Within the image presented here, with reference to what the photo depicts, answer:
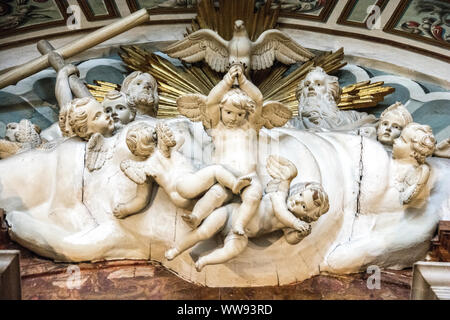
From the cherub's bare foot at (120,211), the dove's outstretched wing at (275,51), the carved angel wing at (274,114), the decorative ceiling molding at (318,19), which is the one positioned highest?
the decorative ceiling molding at (318,19)

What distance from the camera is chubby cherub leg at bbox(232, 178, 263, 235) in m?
6.84

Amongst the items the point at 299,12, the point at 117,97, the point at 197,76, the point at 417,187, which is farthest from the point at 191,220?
the point at 299,12

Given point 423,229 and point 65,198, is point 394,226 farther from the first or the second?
point 65,198

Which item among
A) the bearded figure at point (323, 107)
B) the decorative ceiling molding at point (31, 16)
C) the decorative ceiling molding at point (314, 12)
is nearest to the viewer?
the bearded figure at point (323, 107)

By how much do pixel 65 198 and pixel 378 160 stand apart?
1.99 meters

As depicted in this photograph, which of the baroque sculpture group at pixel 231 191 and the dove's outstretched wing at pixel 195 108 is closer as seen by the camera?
the baroque sculpture group at pixel 231 191

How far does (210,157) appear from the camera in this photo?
24.4ft

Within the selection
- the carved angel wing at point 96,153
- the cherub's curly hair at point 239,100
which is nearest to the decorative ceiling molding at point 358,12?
the cherub's curly hair at point 239,100

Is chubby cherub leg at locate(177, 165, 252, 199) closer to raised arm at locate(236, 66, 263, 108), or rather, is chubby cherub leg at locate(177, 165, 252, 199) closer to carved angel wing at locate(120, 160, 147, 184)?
carved angel wing at locate(120, 160, 147, 184)

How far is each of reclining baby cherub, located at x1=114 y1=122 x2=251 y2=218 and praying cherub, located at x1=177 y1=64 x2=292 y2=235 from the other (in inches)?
6.1

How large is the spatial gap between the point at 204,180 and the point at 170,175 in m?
0.24

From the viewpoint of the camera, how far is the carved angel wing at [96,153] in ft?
24.5

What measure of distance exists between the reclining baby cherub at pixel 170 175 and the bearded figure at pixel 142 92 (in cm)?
101

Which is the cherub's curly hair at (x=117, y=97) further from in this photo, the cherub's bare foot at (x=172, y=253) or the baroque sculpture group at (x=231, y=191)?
the cherub's bare foot at (x=172, y=253)
